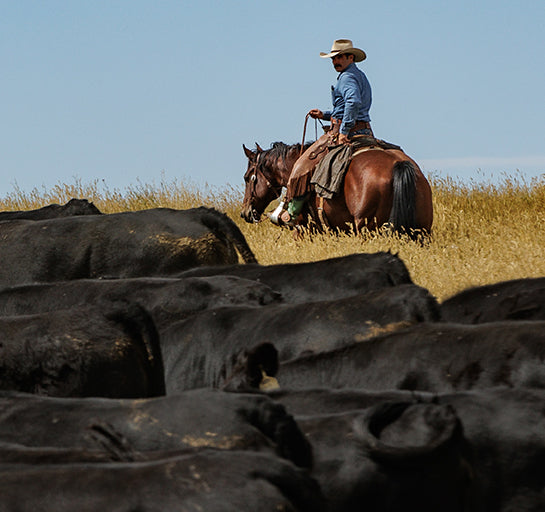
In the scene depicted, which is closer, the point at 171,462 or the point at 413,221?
the point at 171,462

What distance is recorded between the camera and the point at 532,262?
817 cm

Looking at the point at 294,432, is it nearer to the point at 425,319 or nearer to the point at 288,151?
the point at 425,319

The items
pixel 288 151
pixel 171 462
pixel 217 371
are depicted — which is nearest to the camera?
pixel 171 462

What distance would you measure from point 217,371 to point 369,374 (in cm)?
99

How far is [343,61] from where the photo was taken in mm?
13445

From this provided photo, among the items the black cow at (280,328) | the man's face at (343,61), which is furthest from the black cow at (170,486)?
the man's face at (343,61)

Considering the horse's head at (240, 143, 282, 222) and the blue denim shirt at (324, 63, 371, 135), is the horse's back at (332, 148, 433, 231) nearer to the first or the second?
the blue denim shirt at (324, 63, 371, 135)

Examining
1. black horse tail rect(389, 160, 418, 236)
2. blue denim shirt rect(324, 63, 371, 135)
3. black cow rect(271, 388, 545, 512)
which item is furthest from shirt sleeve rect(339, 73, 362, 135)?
black cow rect(271, 388, 545, 512)

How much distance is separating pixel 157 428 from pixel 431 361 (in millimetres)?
1493

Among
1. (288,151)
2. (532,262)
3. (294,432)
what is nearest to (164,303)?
(294,432)

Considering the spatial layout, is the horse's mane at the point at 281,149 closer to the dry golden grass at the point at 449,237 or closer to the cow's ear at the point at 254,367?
the dry golden grass at the point at 449,237

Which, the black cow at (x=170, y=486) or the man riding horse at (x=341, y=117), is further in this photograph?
the man riding horse at (x=341, y=117)

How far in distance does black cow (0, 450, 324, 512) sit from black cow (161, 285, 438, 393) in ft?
7.06

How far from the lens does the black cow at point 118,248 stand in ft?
25.4
